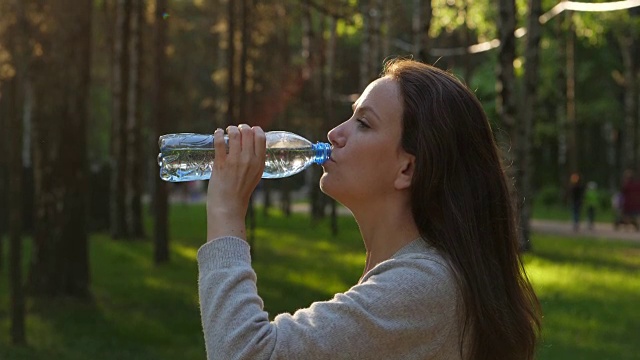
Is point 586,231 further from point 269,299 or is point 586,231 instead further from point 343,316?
A: point 343,316

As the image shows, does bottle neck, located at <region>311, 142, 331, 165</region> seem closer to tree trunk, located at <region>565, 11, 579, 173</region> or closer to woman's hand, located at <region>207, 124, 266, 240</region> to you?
woman's hand, located at <region>207, 124, 266, 240</region>

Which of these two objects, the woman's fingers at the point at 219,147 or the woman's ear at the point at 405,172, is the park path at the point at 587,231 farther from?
the woman's fingers at the point at 219,147

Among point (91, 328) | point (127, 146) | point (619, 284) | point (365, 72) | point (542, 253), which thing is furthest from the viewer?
point (365, 72)

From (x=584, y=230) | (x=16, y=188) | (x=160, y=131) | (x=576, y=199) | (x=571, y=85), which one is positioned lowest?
(x=584, y=230)

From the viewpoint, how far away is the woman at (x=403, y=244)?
262 centimetres

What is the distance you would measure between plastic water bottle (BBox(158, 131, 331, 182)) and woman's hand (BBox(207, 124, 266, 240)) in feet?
0.68

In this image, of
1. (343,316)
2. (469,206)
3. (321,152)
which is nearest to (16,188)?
(321,152)

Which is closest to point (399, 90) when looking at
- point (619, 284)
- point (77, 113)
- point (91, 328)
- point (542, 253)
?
point (91, 328)

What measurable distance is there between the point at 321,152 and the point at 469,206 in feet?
1.29

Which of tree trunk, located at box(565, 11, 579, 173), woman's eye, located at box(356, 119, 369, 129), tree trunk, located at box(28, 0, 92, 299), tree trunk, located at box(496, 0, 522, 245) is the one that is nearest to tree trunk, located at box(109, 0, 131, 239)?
tree trunk, located at box(496, 0, 522, 245)

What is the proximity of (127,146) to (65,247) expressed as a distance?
14.8 m

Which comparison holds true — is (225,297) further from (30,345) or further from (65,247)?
(65,247)

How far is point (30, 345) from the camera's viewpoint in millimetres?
12773

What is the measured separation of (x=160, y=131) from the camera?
25.1m
